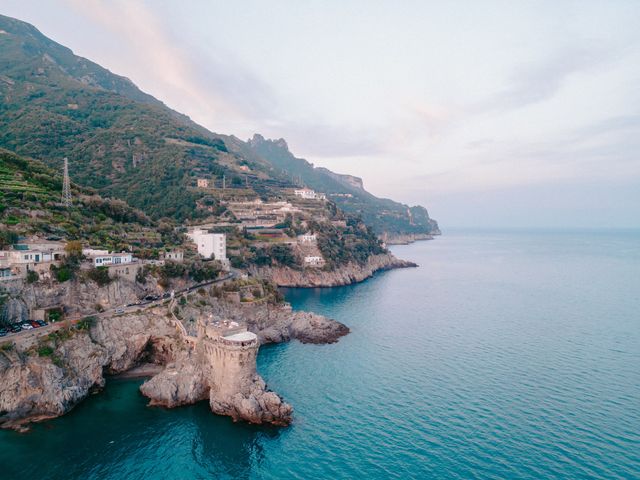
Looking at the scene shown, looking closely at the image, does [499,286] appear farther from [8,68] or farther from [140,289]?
[8,68]

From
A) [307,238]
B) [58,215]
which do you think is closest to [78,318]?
[58,215]

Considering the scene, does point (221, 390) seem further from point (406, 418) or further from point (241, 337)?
point (406, 418)

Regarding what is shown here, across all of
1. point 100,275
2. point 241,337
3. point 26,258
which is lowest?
point 241,337

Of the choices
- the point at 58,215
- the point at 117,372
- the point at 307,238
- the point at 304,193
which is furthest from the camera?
the point at 304,193

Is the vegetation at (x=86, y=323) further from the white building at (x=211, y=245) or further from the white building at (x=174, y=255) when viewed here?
the white building at (x=211, y=245)

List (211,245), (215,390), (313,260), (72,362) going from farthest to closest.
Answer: (313,260) → (211,245) → (72,362) → (215,390)

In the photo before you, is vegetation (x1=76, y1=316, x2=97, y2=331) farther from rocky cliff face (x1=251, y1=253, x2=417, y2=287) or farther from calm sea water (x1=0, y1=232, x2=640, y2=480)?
rocky cliff face (x1=251, y1=253, x2=417, y2=287)
